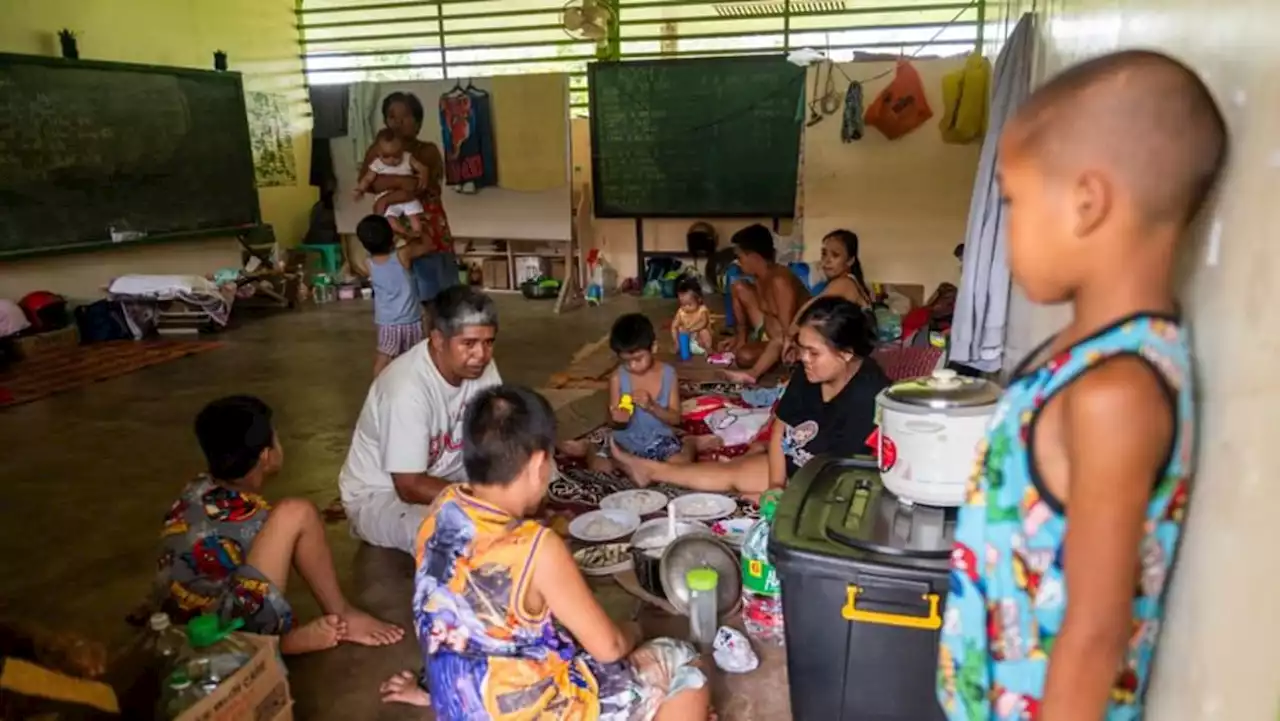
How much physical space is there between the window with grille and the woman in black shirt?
17.7 ft

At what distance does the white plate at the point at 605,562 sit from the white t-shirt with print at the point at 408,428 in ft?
1.83

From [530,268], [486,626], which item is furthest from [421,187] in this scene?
[486,626]

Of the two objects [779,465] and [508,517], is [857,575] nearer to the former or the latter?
[508,517]

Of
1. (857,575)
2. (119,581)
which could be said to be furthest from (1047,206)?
(119,581)

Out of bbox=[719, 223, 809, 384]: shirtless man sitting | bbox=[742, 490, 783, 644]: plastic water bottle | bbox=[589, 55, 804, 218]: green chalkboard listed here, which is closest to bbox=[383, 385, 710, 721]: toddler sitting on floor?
bbox=[742, 490, 783, 644]: plastic water bottle

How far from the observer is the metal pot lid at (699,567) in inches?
92.7

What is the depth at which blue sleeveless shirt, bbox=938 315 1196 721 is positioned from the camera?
84cm

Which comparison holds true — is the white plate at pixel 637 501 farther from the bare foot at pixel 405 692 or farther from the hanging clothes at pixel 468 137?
the hanging clothes at pixel 468 137

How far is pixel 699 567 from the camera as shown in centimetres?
236

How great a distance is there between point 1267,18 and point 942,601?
3.43 ft

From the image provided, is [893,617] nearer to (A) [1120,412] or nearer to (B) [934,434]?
(B) [934,434]

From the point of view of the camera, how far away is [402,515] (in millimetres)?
2799

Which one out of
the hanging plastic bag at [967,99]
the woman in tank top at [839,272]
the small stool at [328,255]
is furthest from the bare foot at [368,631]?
the small stool at [328,255]

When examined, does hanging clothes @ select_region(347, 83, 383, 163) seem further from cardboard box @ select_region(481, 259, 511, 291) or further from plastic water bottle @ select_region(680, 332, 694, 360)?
plastic water bottle @ select_region(680, 332, 694, 360)
